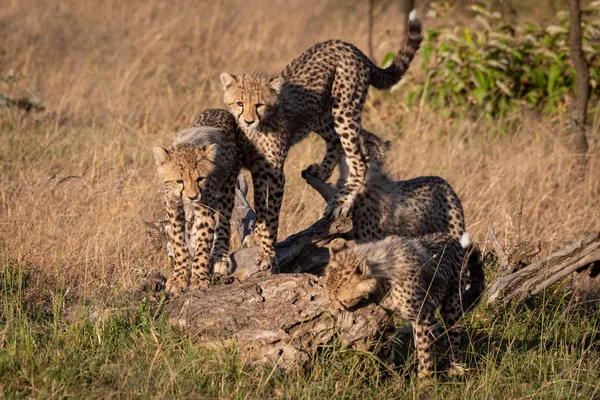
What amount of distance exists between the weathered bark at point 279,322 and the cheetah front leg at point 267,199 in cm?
93

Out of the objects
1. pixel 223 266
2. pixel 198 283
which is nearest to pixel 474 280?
pixel 223 266

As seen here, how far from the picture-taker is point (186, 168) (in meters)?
4.75

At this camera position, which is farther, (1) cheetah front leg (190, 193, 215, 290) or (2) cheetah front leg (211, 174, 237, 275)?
(2) cheetah front leg (211, 174, 237, 275)

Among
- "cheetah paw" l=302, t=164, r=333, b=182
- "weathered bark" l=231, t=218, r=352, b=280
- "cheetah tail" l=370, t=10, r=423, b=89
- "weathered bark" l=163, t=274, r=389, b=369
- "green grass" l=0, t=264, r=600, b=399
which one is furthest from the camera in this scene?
"cheetah tail" l=370, t=10, r=423, b=89

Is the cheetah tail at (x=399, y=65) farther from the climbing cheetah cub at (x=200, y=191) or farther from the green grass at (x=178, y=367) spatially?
the green grass at (x=178, y=367)

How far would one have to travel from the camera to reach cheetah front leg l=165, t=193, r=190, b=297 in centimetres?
491

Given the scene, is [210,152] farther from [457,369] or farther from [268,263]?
[457,369]

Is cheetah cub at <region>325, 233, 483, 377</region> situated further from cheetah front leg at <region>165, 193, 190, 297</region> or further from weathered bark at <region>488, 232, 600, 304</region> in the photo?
cheetah front leg at <region>165, 193, 190, 297</region>

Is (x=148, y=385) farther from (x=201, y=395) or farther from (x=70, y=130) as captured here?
(x=70, y=130)

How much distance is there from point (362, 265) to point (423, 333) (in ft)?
1.89

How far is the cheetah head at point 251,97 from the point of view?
5.31 meters

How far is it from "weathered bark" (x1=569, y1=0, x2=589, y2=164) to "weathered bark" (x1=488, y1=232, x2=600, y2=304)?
3043mm

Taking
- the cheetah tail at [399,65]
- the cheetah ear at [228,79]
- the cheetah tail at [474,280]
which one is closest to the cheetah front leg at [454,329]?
the cheetah tail at [474,280]

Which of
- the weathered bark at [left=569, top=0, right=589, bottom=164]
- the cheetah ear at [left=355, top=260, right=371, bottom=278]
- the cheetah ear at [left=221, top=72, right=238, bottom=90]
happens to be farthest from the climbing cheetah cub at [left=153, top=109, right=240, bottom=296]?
the weathered bark at [left=569, top=0, right=589, bottom=164]
